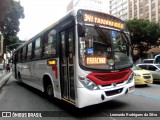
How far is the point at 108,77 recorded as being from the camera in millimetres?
6027

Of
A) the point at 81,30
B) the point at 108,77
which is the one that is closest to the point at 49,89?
the point at 108,77

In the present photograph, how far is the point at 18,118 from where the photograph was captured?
20.4 feet

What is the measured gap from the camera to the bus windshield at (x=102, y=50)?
19.0 feet

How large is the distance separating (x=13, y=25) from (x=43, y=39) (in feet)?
70.5

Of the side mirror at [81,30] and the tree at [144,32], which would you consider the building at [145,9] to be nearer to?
the tree at [144,32]

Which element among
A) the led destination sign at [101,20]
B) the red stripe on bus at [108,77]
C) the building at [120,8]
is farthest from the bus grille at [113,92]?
the building at [120,8]

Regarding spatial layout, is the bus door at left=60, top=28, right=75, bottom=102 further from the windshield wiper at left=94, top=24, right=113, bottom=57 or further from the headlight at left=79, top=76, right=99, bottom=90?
the windshield wiper at left=94, top=24, right=113, bottom=57

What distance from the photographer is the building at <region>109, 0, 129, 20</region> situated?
258 feet

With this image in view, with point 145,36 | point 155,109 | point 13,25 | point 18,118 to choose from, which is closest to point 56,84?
point 18,118

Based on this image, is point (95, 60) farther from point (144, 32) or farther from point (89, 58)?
point (144, 32)

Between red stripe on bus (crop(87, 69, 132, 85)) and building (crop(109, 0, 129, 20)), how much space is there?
74.0 m

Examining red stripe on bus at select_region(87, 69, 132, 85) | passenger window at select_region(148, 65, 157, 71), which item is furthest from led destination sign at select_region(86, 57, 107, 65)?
passenger window at select_region(148, 65, 157, 71)

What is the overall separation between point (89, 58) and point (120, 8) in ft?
269

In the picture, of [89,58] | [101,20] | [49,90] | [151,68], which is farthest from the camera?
[151,68]
